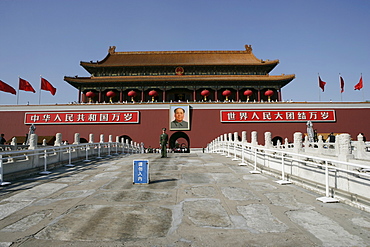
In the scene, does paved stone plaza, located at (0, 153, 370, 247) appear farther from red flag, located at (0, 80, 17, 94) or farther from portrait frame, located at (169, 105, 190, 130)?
portrait frame, located at (169, 105, 190, 130)

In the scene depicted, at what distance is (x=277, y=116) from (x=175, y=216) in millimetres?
28236

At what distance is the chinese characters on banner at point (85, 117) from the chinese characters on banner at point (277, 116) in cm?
1109

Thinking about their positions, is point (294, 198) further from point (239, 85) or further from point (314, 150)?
point (239, 85)

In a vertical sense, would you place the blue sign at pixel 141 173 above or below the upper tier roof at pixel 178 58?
below

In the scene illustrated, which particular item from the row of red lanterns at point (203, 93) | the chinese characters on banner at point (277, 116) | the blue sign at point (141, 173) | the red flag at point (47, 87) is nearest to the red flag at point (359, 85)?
the chinese characters on banner at point (277, 116)

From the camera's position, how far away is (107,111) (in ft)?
101

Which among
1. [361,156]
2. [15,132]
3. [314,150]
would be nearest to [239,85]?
[314,150]

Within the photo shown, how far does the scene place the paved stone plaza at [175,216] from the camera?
12.2 feet

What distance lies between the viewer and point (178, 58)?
3856 centimetres

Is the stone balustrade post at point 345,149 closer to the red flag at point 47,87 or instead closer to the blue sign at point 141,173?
the blue sign at point 141,173

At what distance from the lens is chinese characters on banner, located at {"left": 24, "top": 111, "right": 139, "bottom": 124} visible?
30531mm

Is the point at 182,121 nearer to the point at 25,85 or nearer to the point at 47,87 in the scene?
the point at 47,87

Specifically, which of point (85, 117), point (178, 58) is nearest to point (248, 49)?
point (178, 58)

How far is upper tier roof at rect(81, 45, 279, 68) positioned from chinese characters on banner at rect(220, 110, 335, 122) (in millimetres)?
7989
